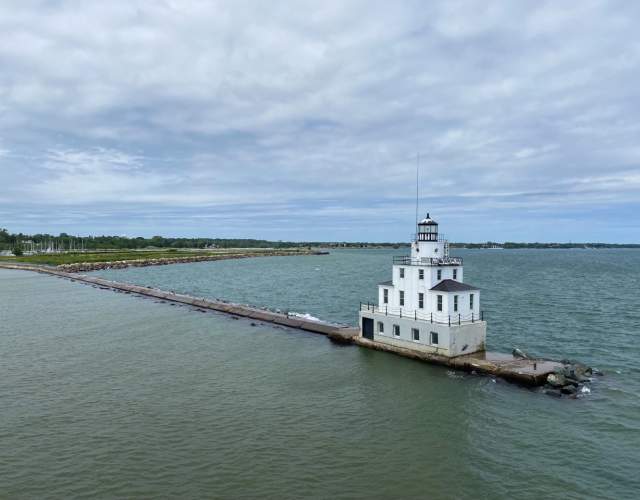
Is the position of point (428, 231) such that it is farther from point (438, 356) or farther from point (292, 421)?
point (292, 421)

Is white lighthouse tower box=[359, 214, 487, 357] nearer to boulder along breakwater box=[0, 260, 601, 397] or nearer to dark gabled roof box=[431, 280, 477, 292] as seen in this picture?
dark gabled roof box=[431, 280, 477, 292]

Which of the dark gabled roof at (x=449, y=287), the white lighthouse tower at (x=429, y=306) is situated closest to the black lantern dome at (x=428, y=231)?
the white lighthouse tower at (x=429, y=306)

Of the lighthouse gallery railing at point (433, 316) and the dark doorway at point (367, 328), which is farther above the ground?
the lighthouse gallery railing at point (433, 316)

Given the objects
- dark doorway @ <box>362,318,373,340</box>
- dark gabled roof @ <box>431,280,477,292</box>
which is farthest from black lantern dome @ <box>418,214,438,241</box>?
dark doorway @ <box>362,318,373,340</box>

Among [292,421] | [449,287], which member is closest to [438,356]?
[449,287]

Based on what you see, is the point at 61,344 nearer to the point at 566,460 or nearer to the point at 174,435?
the point at 174,435

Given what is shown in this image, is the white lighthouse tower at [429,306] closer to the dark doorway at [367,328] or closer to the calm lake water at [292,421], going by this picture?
the dark doorway at [367,328]

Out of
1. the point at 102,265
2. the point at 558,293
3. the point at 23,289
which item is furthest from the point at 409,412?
the point at 102,265
